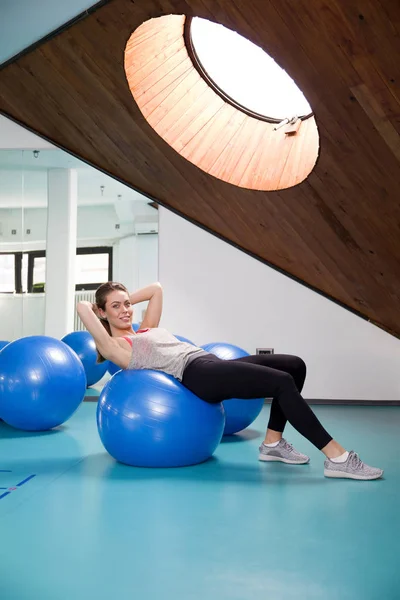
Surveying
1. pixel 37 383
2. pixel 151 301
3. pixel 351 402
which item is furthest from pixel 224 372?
pixel 351 402

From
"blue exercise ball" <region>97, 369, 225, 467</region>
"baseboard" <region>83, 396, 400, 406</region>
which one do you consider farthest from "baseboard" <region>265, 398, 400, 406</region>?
"blue exercise ball" <region>97, 369, 225, 467</region>

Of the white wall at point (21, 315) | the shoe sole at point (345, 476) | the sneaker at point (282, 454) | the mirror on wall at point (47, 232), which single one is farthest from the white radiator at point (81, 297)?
the shoe sole at point (345, 476)

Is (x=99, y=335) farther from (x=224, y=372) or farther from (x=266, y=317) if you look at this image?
(x=266, y=317)

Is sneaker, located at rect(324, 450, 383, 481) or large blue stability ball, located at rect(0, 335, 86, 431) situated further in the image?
large blue stability ball, located at rect(0, 335, 86, 431)

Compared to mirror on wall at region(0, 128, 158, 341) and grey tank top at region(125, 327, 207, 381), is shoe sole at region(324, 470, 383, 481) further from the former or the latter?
mirror on wall at region(0, 128, 158, 341)

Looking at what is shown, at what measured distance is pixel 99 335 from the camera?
3.25 m

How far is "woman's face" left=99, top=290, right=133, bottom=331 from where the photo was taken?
11.0 feet

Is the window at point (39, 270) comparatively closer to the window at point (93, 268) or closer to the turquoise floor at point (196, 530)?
the window at point (93, 268)

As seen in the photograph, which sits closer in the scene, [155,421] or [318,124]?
[318,124]

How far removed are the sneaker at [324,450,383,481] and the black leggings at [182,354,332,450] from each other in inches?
4.6

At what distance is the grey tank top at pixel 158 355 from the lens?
3.29 meters

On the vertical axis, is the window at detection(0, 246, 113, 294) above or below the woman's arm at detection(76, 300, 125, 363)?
above

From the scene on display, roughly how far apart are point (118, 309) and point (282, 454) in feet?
3.73

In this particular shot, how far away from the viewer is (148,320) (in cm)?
374
